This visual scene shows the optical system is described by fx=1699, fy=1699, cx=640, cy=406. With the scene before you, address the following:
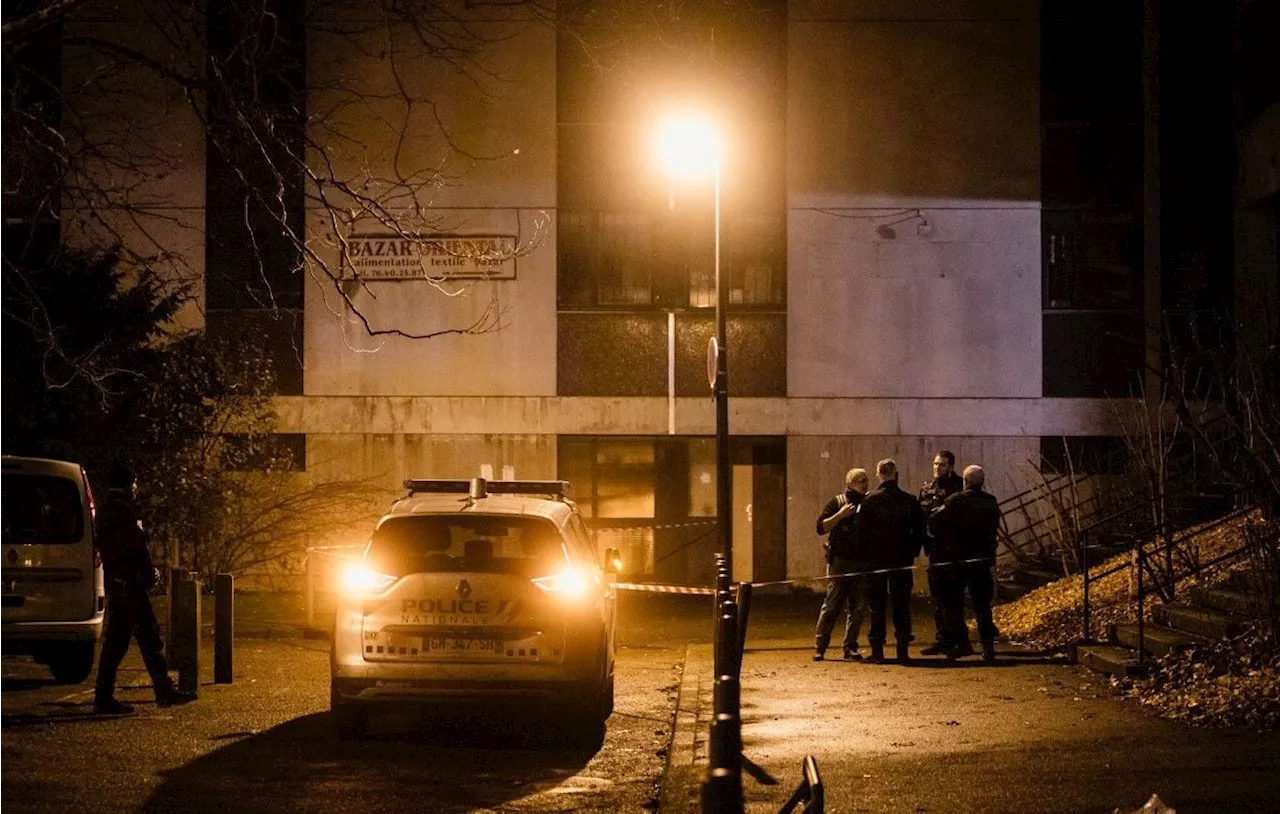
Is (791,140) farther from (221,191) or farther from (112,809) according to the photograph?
(112,809)

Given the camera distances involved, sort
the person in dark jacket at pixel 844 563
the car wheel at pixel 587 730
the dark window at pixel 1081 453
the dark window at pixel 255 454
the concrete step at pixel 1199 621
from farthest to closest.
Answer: the dark window at pixel 1081 453
the dark window at pixel 255 454
the person in dark jacket at pixel 844 563
the concrete step at pixel 1199 621
the car wheel at pixel 587 730

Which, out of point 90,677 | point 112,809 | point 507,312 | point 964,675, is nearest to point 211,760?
point 112,809

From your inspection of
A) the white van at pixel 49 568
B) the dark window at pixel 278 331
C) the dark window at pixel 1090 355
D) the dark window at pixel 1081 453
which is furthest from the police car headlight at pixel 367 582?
the dark window at pixel 1090 355

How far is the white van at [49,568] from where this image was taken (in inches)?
534

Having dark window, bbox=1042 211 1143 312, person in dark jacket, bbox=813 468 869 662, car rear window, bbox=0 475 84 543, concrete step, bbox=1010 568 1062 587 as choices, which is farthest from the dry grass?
dark window, bbox=1042 211 1143 312

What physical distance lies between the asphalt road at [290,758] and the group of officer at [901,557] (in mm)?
2471

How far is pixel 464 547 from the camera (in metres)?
10.9

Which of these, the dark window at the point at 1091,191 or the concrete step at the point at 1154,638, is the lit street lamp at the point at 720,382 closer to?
the concrete step at the point at 1154,638

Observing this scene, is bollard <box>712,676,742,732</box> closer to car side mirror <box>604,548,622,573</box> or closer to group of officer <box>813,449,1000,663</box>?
car side mirror <box>604,548,622,573</box>

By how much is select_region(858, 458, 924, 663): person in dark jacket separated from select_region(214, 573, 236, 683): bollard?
555 cm

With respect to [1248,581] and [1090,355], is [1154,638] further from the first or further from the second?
[1090,355]

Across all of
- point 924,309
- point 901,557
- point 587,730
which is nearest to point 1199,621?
point 901,557

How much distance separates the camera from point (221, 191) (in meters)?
26.1

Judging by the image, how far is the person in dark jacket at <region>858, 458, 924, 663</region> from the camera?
15266 millimetres
